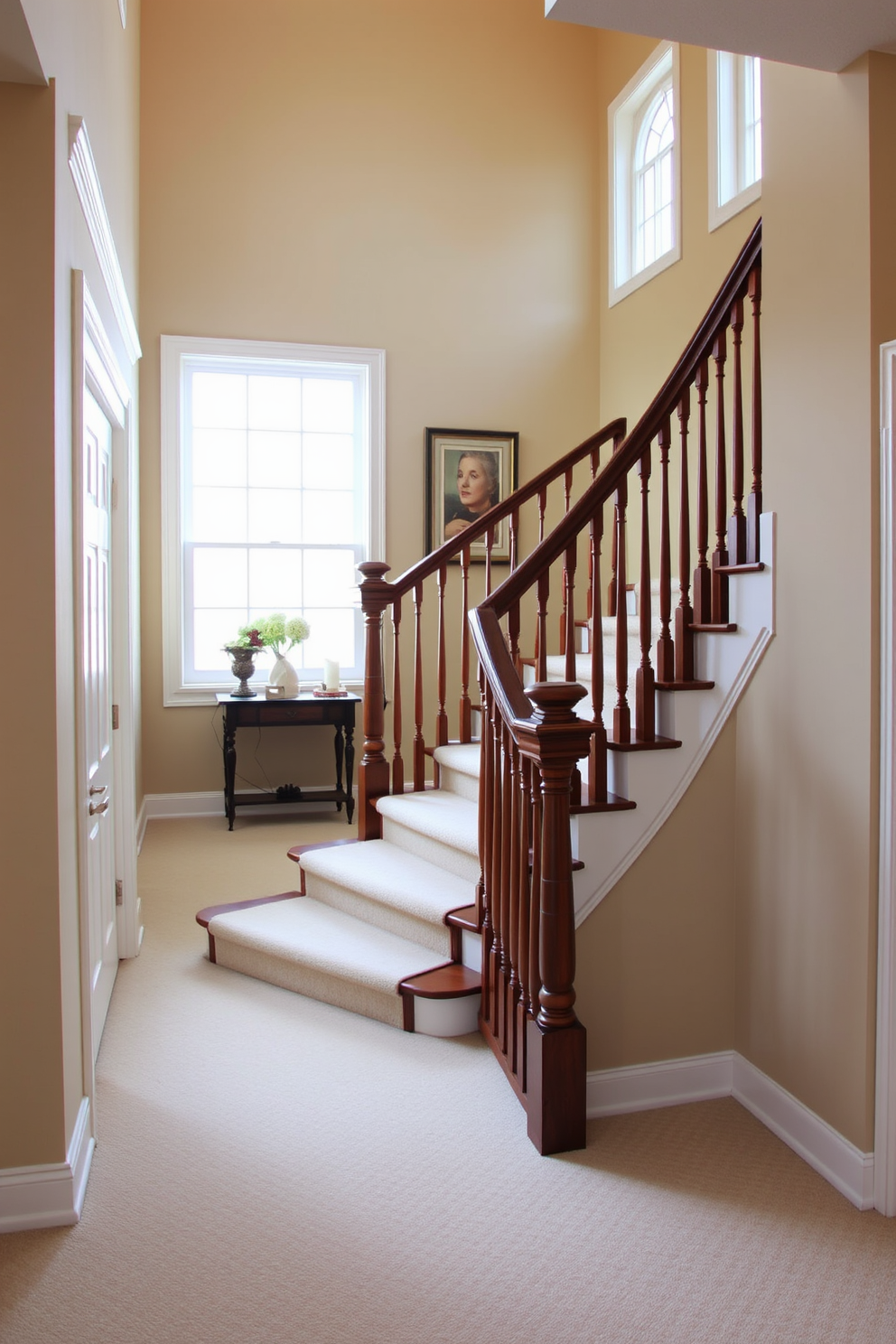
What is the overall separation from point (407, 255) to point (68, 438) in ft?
14.7

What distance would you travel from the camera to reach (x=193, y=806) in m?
5.91

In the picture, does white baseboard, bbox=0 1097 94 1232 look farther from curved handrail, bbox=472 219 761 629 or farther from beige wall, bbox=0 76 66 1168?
curved handrail, bbox=472 219 761 629

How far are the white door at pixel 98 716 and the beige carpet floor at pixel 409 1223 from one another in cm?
33

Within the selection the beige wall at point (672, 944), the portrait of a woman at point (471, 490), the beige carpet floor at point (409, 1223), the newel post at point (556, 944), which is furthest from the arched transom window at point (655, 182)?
the beige carpet floor at point (409, 1223)

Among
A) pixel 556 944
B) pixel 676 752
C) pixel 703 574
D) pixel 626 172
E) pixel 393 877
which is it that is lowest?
pixel 393 877

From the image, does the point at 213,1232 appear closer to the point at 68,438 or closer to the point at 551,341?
the point at 68,438

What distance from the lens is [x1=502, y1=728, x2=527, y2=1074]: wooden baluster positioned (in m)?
2.48

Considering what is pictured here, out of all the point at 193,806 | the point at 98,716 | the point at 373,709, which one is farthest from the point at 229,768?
the point at 98,716

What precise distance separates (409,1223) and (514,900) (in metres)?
0.78

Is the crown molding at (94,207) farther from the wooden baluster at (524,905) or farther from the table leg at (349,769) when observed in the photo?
the table leg at (349,769)

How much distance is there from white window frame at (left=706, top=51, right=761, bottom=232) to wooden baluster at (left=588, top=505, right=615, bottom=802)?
311cm

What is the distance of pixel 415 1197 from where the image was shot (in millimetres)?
2150

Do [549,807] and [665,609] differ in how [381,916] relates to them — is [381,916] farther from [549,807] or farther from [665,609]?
[665,609]

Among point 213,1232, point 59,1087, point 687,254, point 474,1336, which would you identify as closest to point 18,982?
point 59,1087
